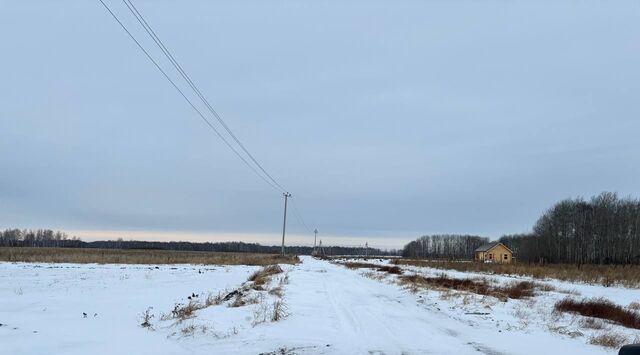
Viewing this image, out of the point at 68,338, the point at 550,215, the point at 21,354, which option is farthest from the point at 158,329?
the point at 550,215

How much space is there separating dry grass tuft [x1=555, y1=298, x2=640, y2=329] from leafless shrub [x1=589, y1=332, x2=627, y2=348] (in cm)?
296

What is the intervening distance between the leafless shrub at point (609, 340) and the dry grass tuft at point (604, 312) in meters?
2.96

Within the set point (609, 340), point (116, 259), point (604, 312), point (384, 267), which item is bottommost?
point (116, 259)

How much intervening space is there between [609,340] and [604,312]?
18.2ft

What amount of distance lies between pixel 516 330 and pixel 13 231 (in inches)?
8887

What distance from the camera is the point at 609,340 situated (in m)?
9.49

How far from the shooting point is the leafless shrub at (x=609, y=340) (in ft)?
30.5

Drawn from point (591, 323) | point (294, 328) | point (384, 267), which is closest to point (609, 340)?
point (591, 323)

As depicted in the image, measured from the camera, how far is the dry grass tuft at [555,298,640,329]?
12875 millimetres

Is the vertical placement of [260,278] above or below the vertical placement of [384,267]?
above

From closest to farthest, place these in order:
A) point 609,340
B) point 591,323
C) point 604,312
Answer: point 609,340, point 591,323, point 604,312

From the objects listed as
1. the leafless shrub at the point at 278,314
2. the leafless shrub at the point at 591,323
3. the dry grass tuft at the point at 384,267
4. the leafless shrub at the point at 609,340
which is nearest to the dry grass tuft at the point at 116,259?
the dry grass tuft at the point at 384,267

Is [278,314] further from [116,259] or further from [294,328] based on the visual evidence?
[116,259]

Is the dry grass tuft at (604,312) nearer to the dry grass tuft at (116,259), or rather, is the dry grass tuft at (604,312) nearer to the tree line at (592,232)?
the dry grass tuft at (116,259)
